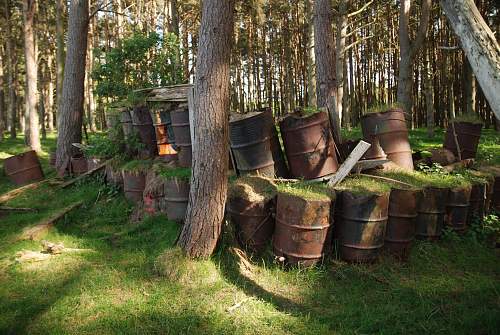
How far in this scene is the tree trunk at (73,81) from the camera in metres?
10.1

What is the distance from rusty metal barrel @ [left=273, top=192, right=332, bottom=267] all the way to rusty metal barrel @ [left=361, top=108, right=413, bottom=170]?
7.84 feet

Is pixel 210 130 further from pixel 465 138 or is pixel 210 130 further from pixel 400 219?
pixel 465 138

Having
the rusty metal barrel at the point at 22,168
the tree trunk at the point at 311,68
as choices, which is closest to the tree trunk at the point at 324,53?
the tree trunk at the point at 311,68

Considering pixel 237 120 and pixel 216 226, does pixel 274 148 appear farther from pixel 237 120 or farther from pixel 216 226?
pixel 216 226

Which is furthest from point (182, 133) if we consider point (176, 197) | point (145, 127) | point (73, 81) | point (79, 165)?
point (73, 81)

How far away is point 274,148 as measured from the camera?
6.26 meters

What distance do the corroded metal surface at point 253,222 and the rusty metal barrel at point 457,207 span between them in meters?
2.78

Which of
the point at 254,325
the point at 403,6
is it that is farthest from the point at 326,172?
the point at 403,6

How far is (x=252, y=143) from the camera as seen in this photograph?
235 inches

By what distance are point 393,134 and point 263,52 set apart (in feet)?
65.9

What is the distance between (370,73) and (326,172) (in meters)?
20.9

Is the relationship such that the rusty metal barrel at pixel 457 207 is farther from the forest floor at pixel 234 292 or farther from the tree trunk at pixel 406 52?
the tree trunk at pixel 406 52

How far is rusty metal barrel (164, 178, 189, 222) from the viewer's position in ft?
19.9

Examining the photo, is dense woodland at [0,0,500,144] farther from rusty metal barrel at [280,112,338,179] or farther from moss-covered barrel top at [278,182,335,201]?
moss-covered barrel top at [278,182,335,201]
